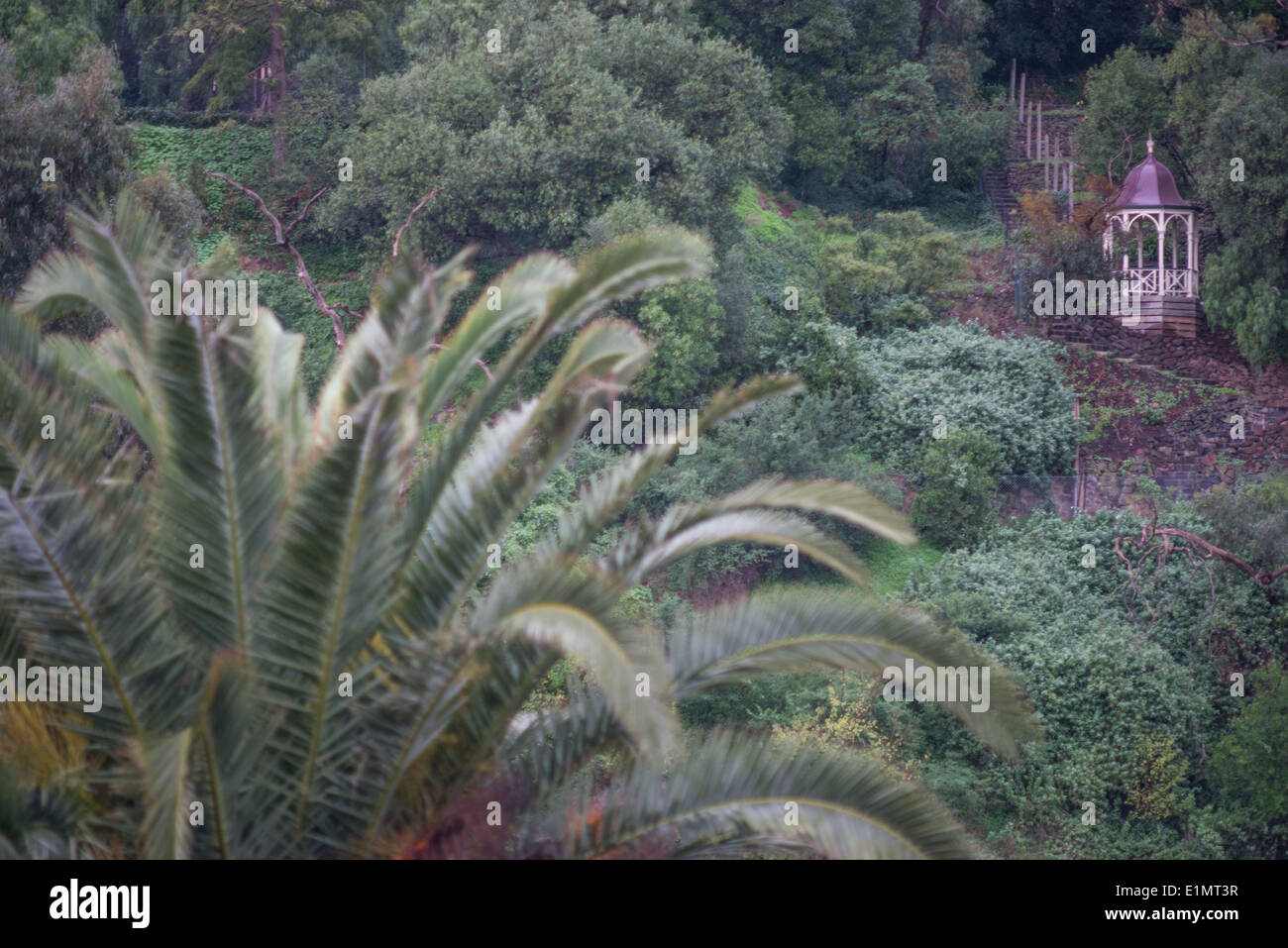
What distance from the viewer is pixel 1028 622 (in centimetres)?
1628

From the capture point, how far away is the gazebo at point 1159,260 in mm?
22406

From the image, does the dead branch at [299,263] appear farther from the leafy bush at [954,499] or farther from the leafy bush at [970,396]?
the leafy bush at [954,499]

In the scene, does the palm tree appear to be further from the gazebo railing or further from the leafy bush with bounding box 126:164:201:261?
the gazebo railing

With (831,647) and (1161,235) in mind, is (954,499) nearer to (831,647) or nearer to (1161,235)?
(1161,235)

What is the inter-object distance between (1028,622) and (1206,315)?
A: 31.1ft

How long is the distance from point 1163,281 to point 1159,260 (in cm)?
69

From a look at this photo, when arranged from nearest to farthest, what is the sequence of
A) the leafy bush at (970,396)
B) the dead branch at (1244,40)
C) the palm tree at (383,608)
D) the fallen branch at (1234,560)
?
the palm tree at (383,608)
the fallen branch at (1234,560)
the leafy bush at (970,396)
the dead branch at (1244,40)

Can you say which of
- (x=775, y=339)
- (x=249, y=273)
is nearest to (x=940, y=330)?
(x=775, y=339)

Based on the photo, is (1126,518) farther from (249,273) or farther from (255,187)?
(255,187)

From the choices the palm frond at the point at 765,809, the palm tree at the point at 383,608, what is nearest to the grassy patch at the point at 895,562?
the palm tree at the point at 383,608

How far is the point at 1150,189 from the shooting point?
22.6m

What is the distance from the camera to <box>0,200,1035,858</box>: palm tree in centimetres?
514
